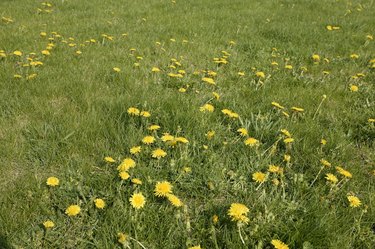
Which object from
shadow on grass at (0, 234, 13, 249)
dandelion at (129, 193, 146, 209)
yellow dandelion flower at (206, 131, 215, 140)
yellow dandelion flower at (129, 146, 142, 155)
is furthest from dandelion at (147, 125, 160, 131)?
shadow on grass at (0, 234, 13, 249)

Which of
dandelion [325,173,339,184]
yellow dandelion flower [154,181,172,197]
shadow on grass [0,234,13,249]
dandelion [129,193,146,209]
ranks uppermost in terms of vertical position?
dandelion [325,173,339,184]

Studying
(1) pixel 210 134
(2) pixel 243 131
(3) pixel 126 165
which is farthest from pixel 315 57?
(3) pixel 126 165

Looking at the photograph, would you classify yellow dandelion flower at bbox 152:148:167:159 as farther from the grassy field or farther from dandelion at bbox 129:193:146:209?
dandelion at bbox 129:193:146:209

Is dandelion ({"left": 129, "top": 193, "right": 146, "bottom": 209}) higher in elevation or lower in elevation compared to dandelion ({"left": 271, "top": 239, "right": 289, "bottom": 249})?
lower

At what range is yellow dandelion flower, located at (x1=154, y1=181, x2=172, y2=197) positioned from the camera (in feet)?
7.24

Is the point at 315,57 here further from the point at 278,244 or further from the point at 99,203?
the point at 99,203

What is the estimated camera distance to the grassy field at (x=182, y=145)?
2.06 meters

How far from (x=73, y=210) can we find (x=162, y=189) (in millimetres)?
559

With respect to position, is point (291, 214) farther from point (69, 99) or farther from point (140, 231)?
point (69, 99)

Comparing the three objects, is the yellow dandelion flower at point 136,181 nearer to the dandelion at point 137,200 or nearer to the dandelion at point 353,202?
the dandelion at point 137,200

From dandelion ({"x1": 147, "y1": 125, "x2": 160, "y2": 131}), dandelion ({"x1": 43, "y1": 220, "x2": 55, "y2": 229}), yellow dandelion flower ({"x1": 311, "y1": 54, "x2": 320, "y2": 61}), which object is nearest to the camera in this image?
dandelion ({"x1": 43, "y1": 220, "x2": 55, "y2": 229})

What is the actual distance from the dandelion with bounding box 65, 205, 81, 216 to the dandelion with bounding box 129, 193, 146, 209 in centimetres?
32

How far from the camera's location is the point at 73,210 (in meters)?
2.08

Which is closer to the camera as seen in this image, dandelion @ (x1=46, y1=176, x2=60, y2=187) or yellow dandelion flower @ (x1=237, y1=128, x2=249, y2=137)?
dandelion @ (x1=46, y1=176, x2=60, y2=187)
